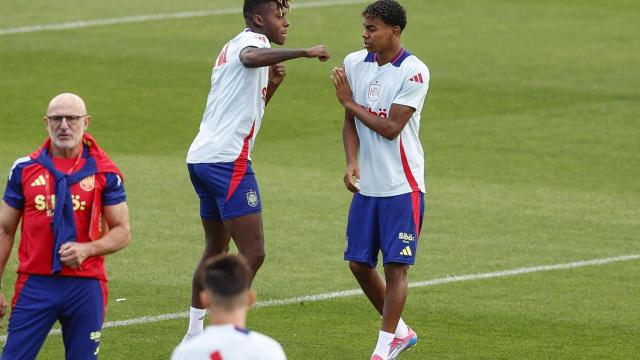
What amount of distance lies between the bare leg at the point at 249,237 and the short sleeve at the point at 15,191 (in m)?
2.73

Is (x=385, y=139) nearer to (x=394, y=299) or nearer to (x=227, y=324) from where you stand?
(x=394, y=299)

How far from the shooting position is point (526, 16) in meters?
33.6

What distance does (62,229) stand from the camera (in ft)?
27.7

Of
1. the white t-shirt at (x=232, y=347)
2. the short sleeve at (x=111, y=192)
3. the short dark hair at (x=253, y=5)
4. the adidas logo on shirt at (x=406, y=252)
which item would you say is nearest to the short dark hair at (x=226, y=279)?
the white t-shirt at (x=232, y=347)

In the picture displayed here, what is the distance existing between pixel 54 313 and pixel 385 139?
128 inches

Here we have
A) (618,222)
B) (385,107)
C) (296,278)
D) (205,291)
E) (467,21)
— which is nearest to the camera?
(205,291)

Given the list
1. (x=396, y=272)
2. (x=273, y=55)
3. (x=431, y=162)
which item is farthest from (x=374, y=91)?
(x=431, y=162)

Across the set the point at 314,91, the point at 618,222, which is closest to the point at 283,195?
the point at 618,222

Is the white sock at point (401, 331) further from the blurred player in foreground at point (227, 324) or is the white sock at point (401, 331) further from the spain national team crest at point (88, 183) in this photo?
the blurred player in foreground at point (227, 324)

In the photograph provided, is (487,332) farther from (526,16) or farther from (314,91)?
(526,16)

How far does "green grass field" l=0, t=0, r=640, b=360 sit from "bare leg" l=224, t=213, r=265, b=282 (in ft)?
2.61

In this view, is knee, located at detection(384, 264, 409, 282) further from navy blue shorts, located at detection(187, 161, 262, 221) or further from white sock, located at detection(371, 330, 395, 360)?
navy blue shorts, located at detection(187, 161, 262, 221)

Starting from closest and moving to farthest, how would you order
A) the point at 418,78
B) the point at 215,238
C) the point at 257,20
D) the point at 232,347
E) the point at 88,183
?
1. the point at 232,347
2. the point at 88,183
3. the point at 418,78
4. the point at 257,20
5. the point at 215,238

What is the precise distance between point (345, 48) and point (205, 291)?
76.7 ft
